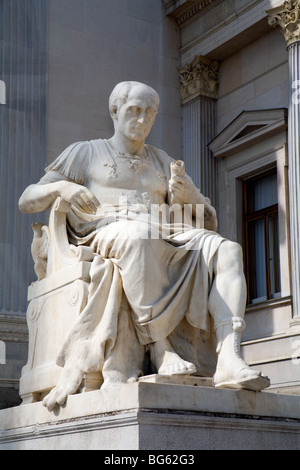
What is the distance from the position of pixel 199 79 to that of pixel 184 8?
1171mm

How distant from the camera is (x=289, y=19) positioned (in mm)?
11461

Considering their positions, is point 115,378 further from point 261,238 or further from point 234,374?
point 261,238

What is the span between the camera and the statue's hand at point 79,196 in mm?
5590

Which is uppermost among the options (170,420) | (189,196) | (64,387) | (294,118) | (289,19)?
(289,19)

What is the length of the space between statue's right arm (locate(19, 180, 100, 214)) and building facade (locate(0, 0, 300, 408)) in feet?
14.5

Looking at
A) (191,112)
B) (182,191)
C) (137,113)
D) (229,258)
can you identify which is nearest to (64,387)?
(229,258)

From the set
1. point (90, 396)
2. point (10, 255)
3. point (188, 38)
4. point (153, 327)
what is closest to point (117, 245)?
point (153, 327)

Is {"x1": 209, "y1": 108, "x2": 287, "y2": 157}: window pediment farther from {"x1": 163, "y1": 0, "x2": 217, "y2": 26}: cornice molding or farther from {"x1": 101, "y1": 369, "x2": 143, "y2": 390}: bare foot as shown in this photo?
{"x1": 101, "y1": 369, "x2": 143, "y2": 390}: bare foot

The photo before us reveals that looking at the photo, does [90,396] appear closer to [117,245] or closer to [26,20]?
[117,245]

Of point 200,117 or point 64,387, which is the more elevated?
A: point 200,117

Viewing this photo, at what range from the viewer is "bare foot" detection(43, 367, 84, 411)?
5.02m

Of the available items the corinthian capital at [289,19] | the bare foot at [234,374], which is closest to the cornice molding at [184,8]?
the corinthian capital at [289,19]
